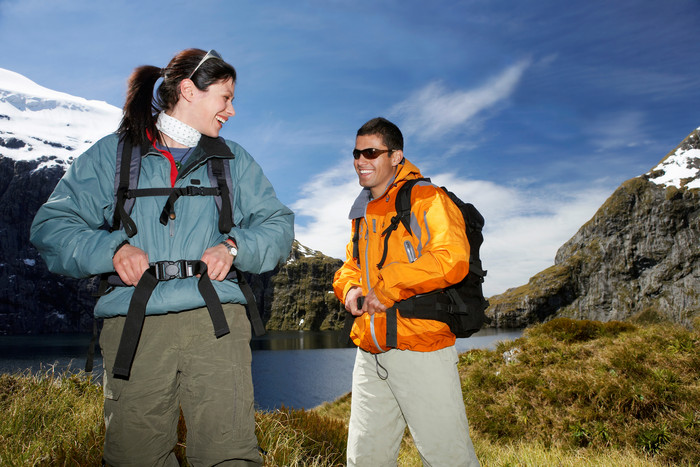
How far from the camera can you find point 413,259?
2.84m

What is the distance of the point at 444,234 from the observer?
2.68m

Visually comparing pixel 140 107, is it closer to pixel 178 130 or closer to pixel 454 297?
pixel 178 130

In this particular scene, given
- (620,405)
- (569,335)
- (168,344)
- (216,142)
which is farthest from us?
(569,335)

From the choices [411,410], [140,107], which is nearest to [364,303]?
[411,410]

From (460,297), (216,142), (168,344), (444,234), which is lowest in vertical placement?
(168,344)

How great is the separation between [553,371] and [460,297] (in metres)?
8.17

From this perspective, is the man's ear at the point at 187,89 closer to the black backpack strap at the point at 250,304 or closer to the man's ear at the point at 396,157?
the black backpack strap at the point at 250,304

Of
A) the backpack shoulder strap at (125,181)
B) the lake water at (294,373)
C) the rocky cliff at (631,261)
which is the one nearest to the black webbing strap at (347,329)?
the backpack shoulder strap at (125,181)

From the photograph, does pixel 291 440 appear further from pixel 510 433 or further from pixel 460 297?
pixel 510 433

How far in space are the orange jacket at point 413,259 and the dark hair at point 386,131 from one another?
0.90ft

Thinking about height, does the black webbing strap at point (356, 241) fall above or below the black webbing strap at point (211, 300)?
above

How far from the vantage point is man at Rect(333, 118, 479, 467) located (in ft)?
8.71

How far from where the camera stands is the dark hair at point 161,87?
7.50 feet

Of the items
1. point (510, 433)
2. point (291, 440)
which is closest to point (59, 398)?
point (291, 440)
